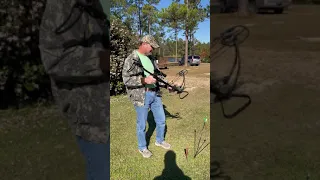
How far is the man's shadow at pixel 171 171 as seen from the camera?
7.40 feet

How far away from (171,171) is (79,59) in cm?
177

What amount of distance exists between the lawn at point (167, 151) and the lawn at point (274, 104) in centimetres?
33

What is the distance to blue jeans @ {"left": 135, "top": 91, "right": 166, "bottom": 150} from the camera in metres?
2.57

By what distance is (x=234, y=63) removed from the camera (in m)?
1.19

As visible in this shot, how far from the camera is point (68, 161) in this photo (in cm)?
242

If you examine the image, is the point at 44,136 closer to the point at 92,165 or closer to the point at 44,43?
the point at 92,165

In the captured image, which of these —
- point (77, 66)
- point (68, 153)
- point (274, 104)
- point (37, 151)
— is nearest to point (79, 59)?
point (77, 66)

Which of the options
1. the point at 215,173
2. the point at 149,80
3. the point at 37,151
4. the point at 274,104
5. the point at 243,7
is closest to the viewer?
the point at 243,7

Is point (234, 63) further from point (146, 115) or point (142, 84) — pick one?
point (146, 115)

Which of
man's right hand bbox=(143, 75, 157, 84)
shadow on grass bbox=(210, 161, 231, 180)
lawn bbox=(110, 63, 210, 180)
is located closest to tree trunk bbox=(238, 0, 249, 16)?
shadow on grass bbox=(210, 161, 231, 180)

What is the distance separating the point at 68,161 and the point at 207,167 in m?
1.18

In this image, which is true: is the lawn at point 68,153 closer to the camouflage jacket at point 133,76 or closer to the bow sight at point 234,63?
the camouflage jacket at point 133,76

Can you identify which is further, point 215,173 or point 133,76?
point 133,76

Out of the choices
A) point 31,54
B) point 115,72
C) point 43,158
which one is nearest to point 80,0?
point 31,54
